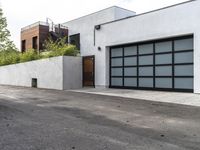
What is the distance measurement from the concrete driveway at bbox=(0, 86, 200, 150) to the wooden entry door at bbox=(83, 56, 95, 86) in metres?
9.96

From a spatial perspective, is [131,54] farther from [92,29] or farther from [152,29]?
[92,29]

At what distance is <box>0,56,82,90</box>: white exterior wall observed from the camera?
57.9ft

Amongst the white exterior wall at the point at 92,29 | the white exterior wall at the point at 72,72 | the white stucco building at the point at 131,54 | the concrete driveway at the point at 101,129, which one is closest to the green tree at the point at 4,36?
Result: the white stucco building at the point at 131,54

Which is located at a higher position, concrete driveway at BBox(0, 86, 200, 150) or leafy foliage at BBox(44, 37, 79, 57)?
leafy foliage at BBox(44, 37, 79, 57)

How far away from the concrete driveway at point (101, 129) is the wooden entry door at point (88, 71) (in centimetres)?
996

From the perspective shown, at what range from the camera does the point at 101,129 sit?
5.88 m

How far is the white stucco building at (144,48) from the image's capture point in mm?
13383

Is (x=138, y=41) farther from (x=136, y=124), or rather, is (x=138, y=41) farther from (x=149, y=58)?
(x=136, y=124)

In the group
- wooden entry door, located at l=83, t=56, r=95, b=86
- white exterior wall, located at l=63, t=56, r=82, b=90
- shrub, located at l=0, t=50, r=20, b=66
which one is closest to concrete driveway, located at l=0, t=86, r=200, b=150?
white exterior wall, located at l=63, t=56, r=82, b=90

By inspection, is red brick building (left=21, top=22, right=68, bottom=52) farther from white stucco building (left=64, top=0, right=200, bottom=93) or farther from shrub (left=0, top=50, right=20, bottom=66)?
white stucco building (left=64, top=0, right=200, bottom=93)

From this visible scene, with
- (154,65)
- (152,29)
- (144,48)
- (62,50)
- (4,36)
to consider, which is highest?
(4,36)

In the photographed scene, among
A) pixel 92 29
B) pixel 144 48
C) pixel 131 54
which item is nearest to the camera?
pixel 144 48

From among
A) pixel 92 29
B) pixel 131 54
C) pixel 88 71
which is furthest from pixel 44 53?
pixel 131 54

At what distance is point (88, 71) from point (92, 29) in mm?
3320
